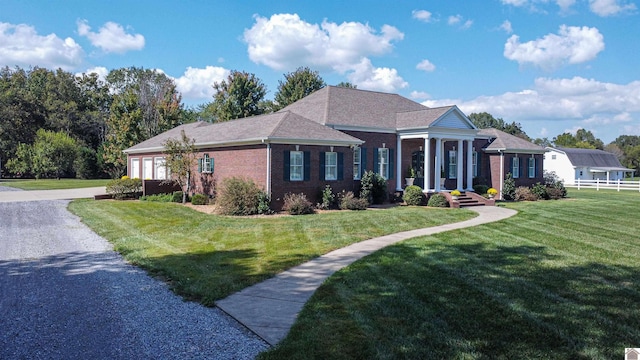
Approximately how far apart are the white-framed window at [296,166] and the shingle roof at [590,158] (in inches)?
1916

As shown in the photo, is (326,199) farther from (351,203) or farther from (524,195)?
(524,195)

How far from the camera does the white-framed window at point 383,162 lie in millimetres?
25078

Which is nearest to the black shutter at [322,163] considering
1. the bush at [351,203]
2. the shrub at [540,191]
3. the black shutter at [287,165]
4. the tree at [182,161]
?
the bush at [351,203]

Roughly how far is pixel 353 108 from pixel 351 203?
7.72 meters

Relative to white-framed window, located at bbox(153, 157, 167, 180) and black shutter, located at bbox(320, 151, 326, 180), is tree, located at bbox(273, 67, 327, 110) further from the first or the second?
black shutter, located at bbox(320, 151, 326, 180)

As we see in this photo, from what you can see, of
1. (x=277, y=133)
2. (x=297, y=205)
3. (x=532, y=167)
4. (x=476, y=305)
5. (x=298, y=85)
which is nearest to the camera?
(x=476, y=305)

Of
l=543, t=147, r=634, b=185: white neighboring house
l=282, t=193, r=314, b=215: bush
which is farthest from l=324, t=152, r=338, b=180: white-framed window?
l=543, t=147, r=634, b=185: white neighboring house

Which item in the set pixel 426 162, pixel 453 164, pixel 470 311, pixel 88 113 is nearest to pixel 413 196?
pixel 426 162

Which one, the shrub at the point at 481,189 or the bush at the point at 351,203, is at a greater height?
the shrub at the point at 481,189

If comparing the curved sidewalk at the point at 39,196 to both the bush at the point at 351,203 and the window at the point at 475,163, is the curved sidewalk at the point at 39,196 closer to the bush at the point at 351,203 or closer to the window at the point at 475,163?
the bush at the point at 351,203

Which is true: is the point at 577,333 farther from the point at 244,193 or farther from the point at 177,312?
the point at 244,193

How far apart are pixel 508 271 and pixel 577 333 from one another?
328 cm

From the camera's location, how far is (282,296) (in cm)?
741

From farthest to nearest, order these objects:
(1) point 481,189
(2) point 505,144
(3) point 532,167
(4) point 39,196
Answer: (3) point 532,167 < (2) point 505,144 < (1) point 481,189 < (4) point 39,196
